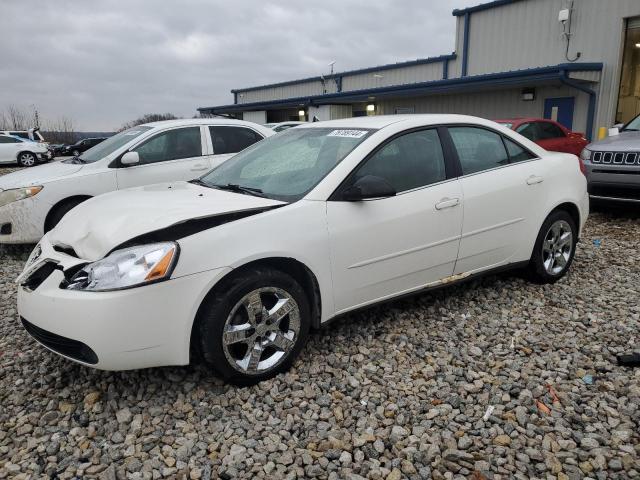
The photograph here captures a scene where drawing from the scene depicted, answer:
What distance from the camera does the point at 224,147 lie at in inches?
265

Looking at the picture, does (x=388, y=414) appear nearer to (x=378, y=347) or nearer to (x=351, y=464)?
(x=351, y=464)

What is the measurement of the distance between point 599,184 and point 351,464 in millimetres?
6598

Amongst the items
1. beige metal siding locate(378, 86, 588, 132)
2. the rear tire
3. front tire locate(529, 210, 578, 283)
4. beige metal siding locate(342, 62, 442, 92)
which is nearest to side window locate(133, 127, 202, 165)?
the rear tire

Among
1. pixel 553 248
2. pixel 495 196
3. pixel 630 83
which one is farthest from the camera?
pixel 630 83

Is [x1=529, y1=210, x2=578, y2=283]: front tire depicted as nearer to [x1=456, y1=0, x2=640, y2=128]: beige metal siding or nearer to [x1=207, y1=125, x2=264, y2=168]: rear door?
[x1=207, y1=125, x2=264, y2=168]: rear door

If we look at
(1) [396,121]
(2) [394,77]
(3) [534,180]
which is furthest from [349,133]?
(2) [394,77]

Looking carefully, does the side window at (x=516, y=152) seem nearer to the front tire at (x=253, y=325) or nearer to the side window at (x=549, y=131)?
the front tire at (x=253, y=325)

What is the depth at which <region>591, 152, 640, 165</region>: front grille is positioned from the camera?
→ 22.6ft

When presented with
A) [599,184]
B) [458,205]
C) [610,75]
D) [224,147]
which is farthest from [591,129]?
[458,205]

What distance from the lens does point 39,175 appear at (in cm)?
597

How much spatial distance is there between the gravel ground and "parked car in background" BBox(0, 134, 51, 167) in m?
20.5

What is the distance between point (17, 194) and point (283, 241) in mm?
4216

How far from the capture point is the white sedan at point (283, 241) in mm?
2633

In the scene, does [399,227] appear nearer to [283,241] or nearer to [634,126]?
[283,241]
